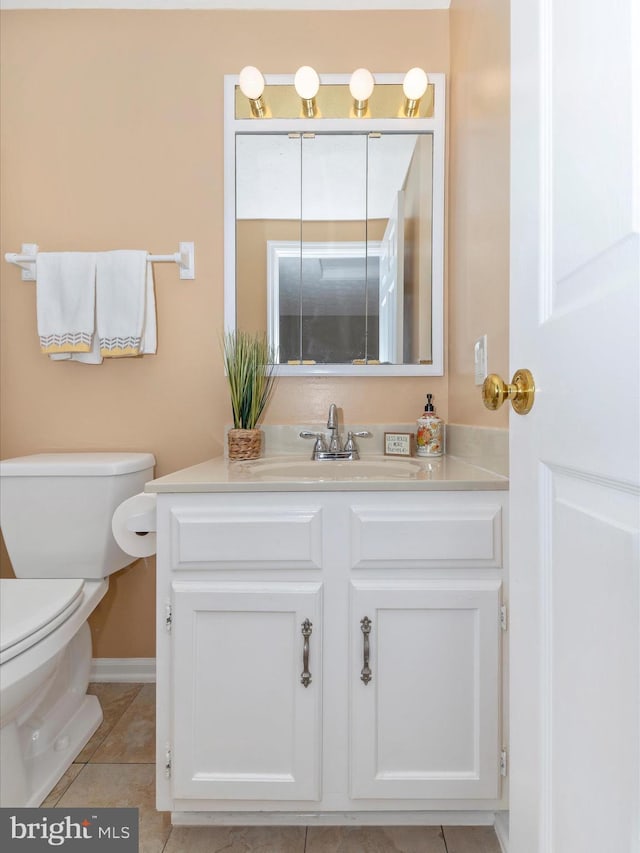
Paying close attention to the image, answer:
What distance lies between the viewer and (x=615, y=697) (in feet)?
1.39

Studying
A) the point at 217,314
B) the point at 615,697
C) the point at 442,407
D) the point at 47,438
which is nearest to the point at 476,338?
the point at 442,407

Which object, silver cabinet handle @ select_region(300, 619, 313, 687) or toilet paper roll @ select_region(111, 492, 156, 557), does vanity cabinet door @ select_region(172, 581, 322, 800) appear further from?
toilet paper roll @ select_region(111, 492, 156, 557)

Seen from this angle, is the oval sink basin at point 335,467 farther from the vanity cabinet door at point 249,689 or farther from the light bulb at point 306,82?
the light bulb at point 306,82

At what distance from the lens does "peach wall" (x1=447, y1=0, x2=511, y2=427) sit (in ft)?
3.89

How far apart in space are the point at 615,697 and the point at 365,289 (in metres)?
1.43

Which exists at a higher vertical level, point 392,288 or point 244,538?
point 392,288

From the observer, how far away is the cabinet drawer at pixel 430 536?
109cm

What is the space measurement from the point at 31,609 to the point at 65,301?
95 cm

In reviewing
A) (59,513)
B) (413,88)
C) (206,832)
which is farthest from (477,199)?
(206,832)

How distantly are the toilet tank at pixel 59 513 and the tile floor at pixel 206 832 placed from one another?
0.51 meters

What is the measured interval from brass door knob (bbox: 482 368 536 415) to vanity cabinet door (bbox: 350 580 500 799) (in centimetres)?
57

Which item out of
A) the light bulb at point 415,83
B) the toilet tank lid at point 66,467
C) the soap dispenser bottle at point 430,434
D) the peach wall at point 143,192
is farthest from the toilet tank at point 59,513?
the light bulb at point 415,83

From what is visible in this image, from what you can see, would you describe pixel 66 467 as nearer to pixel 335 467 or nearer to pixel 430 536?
pixel 335 467

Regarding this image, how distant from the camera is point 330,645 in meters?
1.10
